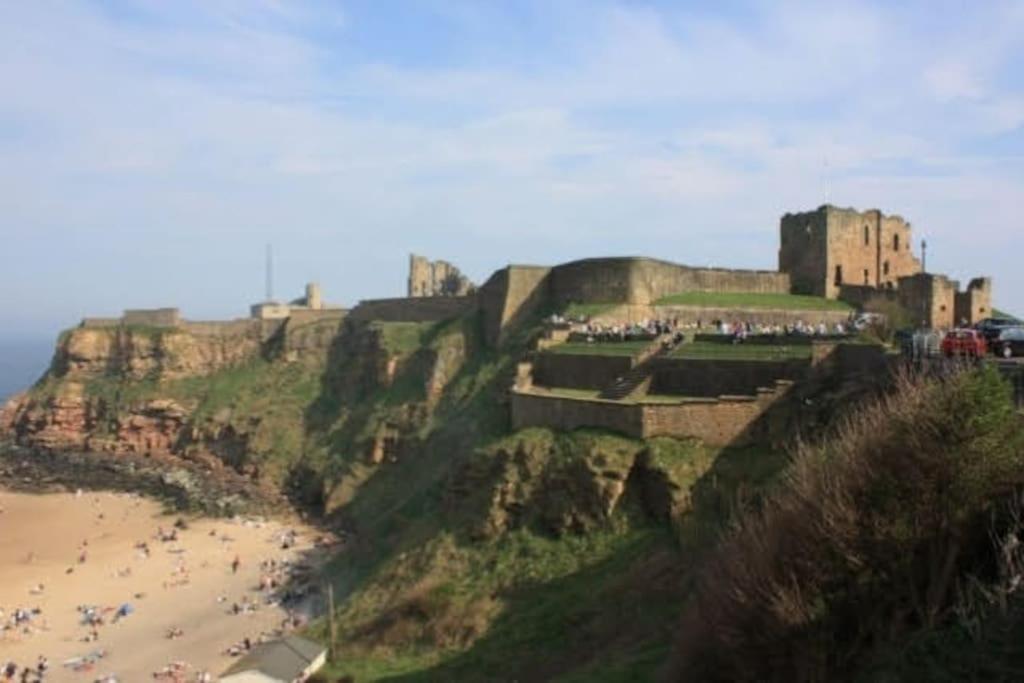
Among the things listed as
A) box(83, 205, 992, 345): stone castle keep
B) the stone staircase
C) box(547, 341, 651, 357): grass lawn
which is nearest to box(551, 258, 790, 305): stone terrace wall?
box(83, 205, 992, 345): stone castle keep

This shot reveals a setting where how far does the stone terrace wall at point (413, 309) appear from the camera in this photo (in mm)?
50719

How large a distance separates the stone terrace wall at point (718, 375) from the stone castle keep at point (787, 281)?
10281 mm

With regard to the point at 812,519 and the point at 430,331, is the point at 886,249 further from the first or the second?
the point at 812,519

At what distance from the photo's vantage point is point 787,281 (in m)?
41.0

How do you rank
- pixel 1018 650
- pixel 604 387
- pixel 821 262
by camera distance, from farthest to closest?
pixel 821 262, pixel 604 387, pixel 1018 650

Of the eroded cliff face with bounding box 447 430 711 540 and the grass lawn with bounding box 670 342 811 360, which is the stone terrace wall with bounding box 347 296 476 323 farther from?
the eroded cliff face with bounding box 447 430 711 540

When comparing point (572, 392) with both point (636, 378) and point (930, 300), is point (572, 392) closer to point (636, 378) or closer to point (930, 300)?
point (636, 378)

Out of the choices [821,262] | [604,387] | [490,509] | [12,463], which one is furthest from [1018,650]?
[12,463]

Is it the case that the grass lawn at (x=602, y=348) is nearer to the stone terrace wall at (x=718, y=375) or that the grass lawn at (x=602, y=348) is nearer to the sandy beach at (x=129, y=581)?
the stone terrace wall at (x=718, y=375)

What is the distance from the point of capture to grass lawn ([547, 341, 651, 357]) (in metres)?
29.6

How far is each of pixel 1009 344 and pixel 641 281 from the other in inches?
782

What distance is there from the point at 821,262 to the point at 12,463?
42.4 m

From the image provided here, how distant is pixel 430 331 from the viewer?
49781mm

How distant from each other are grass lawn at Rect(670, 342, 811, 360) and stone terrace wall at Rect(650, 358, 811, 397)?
0.35m
